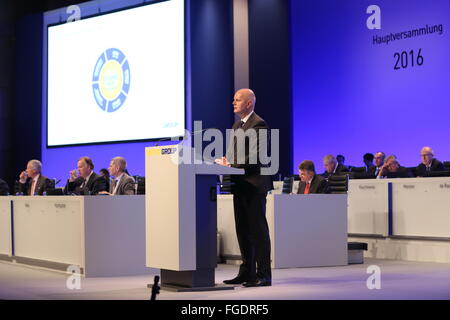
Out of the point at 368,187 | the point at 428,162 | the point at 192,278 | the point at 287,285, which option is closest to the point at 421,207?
the point at 368,187

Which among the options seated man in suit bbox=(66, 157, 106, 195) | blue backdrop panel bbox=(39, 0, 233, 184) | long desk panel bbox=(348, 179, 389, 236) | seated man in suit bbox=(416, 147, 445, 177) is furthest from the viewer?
blue backdrop panel bbox=(39, 0, 233, 184)

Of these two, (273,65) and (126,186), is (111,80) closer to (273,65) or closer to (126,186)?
(273,65)

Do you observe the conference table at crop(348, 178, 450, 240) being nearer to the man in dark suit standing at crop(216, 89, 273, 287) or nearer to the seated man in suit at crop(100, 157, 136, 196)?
the seated man in suit at crop(100, 157, 136, 196)

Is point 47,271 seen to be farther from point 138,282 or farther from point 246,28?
point 246,28

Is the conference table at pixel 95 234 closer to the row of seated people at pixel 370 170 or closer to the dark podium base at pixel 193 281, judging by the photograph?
the dark podium base at pixel 193 281

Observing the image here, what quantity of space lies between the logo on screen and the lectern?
8.12 meters

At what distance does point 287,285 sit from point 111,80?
28.4ft

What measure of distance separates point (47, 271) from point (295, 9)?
786cm

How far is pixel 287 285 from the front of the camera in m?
6.52

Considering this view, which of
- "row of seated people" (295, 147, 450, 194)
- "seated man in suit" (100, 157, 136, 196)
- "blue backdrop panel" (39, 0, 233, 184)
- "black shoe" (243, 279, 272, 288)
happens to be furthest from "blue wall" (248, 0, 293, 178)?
"black shoe" (243, 279, 272, 288)

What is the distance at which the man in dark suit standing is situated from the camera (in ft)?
20.4

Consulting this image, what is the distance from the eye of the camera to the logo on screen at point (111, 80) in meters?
14.2

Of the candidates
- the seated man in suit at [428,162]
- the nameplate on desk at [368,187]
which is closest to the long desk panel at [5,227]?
the nameplate on desk at [368,187]
